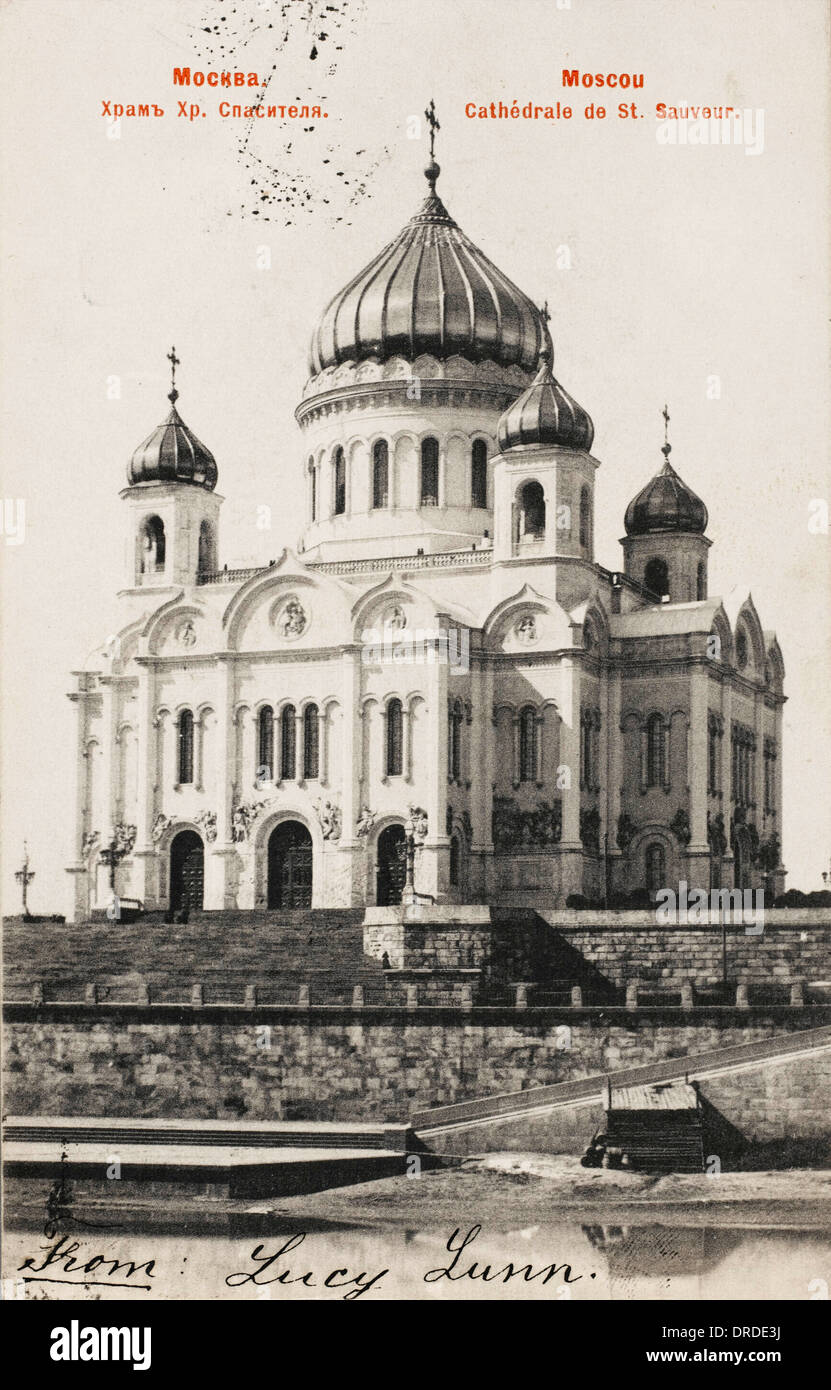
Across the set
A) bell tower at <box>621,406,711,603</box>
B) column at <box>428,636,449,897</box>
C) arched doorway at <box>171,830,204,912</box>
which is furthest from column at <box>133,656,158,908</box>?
bell tower at <box>621,406,711,603</box>

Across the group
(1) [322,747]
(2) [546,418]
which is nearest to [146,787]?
(1) [322,747]

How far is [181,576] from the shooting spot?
191 ft

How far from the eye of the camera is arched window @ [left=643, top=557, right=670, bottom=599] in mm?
61344

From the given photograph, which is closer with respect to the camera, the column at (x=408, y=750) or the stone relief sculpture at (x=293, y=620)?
the column at (x=408, y=750)

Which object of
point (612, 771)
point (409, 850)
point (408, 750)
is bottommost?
point (409, 850)

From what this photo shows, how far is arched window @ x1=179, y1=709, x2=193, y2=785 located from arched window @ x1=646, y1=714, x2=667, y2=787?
11.1 metres

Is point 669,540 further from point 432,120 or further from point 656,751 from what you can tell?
point 432,120

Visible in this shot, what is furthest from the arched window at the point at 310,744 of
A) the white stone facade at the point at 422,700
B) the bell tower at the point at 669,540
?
the bell tower at the point at 669,540

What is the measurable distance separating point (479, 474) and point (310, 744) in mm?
9254

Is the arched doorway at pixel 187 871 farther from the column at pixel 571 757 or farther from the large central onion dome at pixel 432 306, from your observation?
the large central onion dome at pixel 432 306

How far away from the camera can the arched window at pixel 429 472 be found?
59.1m

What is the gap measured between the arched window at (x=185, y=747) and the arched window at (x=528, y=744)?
8.00 m

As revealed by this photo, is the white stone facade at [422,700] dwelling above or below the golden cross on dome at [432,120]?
below

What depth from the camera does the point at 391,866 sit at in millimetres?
53281
